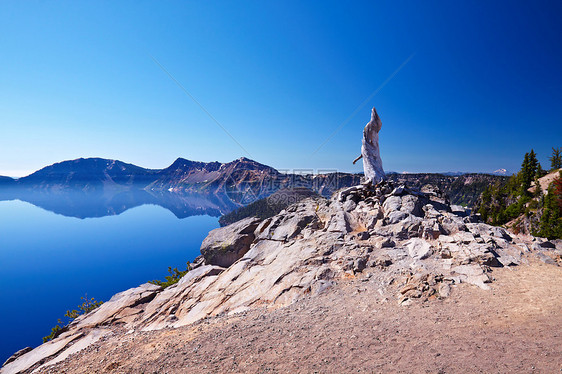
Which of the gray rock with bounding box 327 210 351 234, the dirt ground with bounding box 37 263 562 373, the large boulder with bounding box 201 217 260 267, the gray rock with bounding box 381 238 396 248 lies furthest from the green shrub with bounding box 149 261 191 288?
the gray rock with bounding box 381 238 396 248

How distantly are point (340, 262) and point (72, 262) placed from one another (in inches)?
4642

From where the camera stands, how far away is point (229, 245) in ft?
71.5

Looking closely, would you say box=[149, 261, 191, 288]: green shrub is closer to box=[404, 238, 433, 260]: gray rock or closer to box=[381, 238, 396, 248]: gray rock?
box=[381, 238, 396, 248]: gray rock

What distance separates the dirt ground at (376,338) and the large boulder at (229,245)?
38.1ft

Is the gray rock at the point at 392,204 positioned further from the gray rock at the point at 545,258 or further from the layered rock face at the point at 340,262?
the gray rock at the point at 545,258

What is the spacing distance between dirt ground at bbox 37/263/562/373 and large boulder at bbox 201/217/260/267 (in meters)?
11.6

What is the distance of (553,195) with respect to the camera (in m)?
41.2

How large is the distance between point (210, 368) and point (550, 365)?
751 centimetres

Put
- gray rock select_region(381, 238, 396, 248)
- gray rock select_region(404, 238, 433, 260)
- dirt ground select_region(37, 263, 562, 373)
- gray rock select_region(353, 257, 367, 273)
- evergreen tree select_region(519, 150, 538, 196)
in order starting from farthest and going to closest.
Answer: evergreen tree select_region(519, 150, 538, 196)
gray rock select_region(381, 238, 396, 248)
gray rock select_region(404, 238, 433, 260)
gray rock select_region(353, 257, 367, 273)
dirt ground select_region(37, 263, 562, 373)

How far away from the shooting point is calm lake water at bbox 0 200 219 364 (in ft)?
182

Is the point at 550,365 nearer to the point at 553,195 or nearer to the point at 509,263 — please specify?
the point at 509,263

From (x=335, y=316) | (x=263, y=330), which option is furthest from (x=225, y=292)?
(x=335, y=316)

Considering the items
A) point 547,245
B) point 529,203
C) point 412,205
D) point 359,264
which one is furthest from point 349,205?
point 529,203

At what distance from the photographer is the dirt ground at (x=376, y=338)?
5.46m
